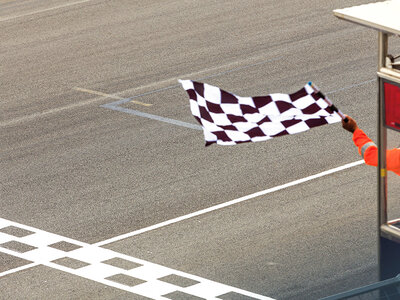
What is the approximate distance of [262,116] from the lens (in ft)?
24.8

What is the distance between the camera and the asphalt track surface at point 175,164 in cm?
1008

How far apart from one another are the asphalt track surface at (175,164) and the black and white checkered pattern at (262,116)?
2436 mm

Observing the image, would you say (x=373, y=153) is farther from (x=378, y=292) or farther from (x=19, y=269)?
(x=19, y=269)

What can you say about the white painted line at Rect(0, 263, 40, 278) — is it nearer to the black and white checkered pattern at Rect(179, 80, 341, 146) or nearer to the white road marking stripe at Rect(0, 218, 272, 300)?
the white road marking stripe at Rect(0, 218, 272, 300)

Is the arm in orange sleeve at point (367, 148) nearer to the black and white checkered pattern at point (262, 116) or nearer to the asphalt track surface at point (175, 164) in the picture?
the black and white checkered pattern at point (262, 116)

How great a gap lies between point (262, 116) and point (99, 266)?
3.51 metres

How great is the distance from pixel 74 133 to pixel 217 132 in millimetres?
7195

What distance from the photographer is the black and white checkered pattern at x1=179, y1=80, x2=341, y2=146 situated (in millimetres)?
7461

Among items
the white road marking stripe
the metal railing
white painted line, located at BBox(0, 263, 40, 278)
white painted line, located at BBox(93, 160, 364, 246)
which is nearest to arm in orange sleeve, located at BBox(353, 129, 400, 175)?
the metal railing

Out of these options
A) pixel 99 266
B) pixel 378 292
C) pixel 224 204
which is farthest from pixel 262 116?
pixel 224 204

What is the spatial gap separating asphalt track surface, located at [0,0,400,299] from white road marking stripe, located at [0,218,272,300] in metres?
0.03

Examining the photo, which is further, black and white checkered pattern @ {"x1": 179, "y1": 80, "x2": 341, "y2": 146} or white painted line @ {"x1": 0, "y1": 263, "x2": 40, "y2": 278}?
white painted line @ {"x1": 0, "y1": 263, "x2": 40, "y2": 278}

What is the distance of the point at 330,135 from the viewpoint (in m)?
13.5

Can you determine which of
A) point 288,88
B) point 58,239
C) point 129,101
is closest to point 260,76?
point 288,88
